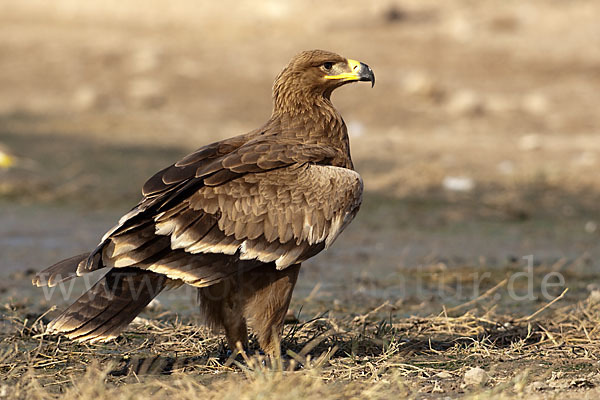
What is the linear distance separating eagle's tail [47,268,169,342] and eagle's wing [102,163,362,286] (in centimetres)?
13

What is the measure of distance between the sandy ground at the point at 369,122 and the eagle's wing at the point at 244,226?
1673 millimetres

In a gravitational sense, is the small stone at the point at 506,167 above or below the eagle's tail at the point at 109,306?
below

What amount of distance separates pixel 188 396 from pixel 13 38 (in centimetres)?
1906

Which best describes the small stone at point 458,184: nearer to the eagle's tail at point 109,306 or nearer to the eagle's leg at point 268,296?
the eagle's leg at point 268,296

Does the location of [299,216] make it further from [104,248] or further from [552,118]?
[552,118]

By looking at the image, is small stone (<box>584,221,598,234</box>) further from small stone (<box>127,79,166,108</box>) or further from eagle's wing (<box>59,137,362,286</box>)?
small stone (<box>127,79,166,108</box>)

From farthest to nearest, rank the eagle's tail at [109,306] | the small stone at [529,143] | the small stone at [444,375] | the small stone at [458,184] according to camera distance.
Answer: the small stone at [529,143], the small stone at [458,184], the small stone at [444,375], the eagle's tail at [109,306]

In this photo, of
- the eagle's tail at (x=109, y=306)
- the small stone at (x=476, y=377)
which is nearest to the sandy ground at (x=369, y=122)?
the small stone at (x=476, y=377)

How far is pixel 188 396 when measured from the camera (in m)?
4.18

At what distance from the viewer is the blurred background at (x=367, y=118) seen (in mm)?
8922

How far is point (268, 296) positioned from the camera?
5031 millimetres

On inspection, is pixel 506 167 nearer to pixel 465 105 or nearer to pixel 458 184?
pixel 458 184

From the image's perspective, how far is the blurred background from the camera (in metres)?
8.92

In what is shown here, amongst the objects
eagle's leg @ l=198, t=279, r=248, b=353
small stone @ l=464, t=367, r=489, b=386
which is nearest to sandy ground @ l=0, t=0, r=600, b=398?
eagle's leg @ l=198, t=279, r=248, b=353
